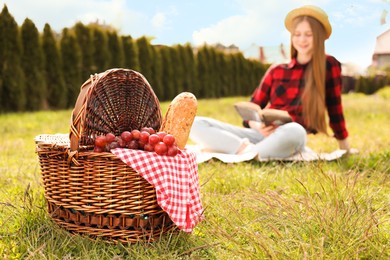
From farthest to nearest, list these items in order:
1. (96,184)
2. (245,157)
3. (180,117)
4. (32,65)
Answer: (32,65) → (245,157) → (180,117) → (96,184)

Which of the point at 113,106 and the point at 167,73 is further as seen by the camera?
the point at 167,73

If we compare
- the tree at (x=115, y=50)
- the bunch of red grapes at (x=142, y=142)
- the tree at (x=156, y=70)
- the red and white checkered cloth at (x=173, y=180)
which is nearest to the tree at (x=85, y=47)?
the tree at (x=115, y=50)

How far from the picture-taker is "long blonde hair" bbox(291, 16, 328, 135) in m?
4.57

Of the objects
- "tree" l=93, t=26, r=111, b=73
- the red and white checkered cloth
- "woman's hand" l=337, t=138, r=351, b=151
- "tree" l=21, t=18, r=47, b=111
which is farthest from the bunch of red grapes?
"tree" l=93, t=26, r=111, b=73

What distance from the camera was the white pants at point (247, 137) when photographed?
4.46m

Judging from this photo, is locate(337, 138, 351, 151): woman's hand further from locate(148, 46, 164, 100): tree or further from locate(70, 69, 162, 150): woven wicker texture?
locate(148, 46, 164, 100): tree

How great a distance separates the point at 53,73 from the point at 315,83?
757cm

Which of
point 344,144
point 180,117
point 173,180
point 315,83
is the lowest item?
point 344,144

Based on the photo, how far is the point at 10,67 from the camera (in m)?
9.88

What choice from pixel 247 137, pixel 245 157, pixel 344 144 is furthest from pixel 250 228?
pixel 344 144

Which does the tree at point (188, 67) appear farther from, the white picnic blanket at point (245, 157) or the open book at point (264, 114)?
the white picnic blanket at point (245, 157)

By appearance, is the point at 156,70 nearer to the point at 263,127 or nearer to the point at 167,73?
the point at 167,73

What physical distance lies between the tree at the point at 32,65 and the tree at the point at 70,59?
649mm

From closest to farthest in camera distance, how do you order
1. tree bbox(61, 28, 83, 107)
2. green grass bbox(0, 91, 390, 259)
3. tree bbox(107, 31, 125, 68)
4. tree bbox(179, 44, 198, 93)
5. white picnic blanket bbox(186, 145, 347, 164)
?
green grass bbox(0, 91, 390, 259) → white picnic blanket bbox(186, 145, 347, 164) → tree bbox(61, 28, 83, 107) → tree bbox(107, 31, 125, 68) → tree bbox(179, 44, 198, 93)
